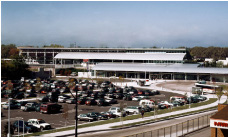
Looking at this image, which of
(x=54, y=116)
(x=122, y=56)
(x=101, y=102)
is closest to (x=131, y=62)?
(x=122, y=56)

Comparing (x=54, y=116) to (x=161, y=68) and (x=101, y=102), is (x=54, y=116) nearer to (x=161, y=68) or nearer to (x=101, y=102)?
(x=101, y=102)

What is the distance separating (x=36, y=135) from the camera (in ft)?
109

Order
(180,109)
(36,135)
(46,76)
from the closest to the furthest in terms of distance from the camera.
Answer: (36,135), (180,109), (46,76)

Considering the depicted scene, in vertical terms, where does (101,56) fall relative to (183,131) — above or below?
above

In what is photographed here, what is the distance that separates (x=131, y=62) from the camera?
126 m

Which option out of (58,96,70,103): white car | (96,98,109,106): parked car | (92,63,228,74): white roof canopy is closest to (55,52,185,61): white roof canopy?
(92,63,228,74): white roof canopy

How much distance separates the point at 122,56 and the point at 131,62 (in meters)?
5.26

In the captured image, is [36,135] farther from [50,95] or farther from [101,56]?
[101,56]

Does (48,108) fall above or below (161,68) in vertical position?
below

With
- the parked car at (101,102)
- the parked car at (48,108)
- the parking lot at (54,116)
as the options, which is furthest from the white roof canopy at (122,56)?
the parked car at (48,108)

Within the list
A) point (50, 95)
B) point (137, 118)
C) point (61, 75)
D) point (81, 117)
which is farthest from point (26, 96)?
point (61, 75)

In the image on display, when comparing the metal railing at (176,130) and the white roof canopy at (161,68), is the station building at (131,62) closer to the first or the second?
the white roof canopy at (161,68)

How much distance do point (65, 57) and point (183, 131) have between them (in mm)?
106825

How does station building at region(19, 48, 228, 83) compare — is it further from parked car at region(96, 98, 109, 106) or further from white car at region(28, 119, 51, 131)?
white car at region(28, 119, 51, 131)
